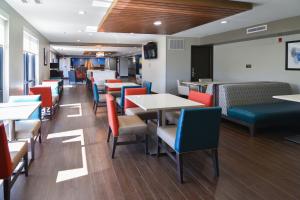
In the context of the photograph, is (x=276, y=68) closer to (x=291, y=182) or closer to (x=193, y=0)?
(x=193, y=0)

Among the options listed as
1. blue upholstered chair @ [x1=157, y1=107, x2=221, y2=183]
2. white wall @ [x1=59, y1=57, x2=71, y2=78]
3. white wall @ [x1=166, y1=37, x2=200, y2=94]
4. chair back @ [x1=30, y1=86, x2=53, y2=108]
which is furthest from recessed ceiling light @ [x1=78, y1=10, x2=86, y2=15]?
A: white wall @ [x1=59, y1=57, x2=71, y2=78]

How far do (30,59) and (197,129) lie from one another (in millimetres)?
6514

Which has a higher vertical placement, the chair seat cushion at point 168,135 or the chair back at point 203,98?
the chair back at point 203,98

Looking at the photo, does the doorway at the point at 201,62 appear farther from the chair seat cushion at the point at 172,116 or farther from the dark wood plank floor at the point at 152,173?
the chair seat cushion at the point at 172,116

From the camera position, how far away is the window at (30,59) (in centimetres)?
666

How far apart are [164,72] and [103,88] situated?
2.33 metres

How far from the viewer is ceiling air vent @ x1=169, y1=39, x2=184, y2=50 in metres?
8.95

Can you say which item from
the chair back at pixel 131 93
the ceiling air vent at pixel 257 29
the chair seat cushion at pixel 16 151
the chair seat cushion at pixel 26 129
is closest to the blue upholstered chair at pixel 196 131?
the chair seat cushion at pixel 16 151

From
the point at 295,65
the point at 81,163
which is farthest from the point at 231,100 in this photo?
the point at 81,163

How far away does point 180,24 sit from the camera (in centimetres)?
595

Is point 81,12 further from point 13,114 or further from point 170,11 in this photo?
point 13,114

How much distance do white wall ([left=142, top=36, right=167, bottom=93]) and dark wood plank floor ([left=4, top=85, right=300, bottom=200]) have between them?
5.12 m

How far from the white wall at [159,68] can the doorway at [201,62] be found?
1194 millimetres

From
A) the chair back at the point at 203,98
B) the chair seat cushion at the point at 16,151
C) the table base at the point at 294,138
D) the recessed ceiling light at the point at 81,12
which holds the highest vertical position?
the recessed ceiling light at the point at 81,12
